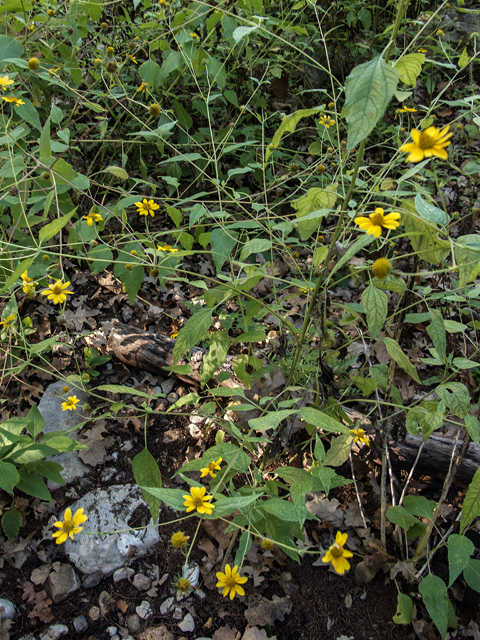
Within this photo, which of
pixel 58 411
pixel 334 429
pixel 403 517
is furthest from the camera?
pixel 58 411

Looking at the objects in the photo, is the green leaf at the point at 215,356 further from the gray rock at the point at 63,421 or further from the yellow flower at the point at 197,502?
the gray rock at the point at 63,421

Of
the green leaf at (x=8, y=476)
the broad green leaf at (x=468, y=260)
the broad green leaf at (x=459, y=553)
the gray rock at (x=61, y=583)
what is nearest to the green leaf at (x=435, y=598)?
the broad green leaf at (x=459, y=553)

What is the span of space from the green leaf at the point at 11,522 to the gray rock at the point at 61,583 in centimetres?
23

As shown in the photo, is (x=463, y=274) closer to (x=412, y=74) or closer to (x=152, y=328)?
(x=412, y=74)

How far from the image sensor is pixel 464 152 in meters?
3.75

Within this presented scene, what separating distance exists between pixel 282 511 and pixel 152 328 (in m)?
1.74

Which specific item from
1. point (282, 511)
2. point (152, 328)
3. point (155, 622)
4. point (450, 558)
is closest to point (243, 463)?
point (282, 511)

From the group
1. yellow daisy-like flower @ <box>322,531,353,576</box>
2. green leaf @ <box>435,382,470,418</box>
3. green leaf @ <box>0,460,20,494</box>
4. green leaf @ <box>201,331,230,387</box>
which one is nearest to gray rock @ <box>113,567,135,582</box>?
green leaf @ <box>0,460,20,494</box>

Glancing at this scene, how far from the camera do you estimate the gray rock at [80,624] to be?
58.6 inches

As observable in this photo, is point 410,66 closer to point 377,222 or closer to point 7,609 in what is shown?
point 377,222

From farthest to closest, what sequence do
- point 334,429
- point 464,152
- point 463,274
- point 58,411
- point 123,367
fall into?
point 464,152, point 123,367, point 58,411, point 334,429, point 463,274

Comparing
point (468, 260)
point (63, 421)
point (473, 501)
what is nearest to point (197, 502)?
point (473, 501)

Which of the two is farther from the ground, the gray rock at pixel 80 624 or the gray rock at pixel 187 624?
the gray rock at pixel 80 624

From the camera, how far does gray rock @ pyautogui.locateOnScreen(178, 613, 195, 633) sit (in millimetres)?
1499
